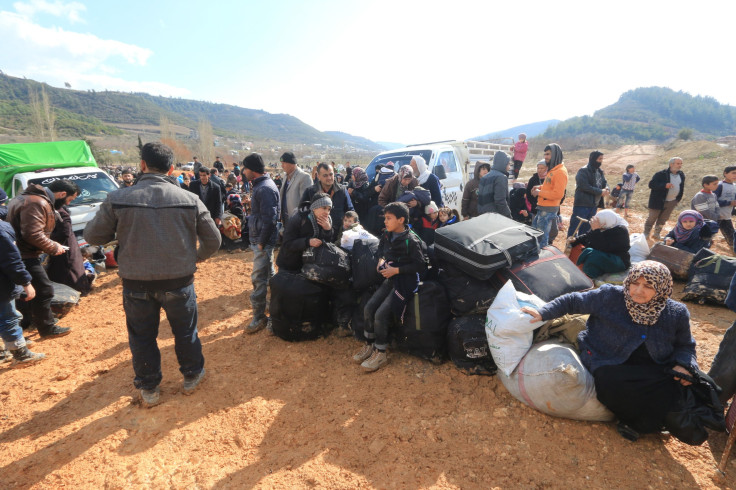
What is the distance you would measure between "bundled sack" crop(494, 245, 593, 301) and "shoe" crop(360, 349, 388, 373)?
137cm

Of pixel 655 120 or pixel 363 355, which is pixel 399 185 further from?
pixel 655 120

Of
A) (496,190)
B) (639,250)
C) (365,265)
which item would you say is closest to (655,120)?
(639,250)

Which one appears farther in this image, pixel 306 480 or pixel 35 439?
pixel 35 439

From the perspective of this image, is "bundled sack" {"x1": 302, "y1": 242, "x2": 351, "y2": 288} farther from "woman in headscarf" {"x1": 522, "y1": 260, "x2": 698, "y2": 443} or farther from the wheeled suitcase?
the wheeled suitcase

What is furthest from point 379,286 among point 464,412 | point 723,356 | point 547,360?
point 723,356

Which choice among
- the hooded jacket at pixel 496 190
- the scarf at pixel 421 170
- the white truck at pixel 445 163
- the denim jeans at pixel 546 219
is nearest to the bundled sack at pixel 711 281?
the denim jeans at pixel 546 219

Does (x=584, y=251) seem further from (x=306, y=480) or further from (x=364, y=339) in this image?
(x=306, y=480)

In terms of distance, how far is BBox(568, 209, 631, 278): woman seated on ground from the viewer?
4.50m

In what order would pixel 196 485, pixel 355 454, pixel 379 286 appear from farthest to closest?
1. pixel 379 286
2. pixel 355 454
3. pixel 196 485

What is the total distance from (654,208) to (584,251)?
4616 millimetres

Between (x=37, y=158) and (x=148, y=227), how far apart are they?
8819 millimetres

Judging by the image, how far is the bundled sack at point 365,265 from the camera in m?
3.86

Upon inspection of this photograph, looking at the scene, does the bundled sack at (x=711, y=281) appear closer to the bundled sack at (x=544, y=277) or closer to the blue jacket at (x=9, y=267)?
the bundled sack at (x=544, y=277)

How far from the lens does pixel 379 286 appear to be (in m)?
3.84
